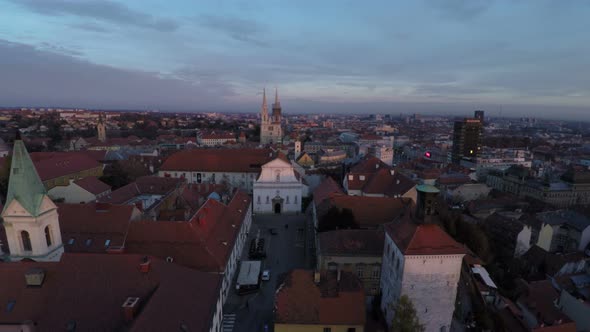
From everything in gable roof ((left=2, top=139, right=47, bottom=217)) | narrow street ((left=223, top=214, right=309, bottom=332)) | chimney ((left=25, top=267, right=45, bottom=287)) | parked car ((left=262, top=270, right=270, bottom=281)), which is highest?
gable roof ((left=2, top=139, right=47, bottom=217))

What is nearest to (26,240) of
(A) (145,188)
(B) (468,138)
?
(A) (145,188)

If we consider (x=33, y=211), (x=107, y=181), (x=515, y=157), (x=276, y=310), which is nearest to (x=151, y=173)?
(x=107, y=181)

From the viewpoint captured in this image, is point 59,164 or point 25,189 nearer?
point 25,189

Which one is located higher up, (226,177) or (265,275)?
(226,177)

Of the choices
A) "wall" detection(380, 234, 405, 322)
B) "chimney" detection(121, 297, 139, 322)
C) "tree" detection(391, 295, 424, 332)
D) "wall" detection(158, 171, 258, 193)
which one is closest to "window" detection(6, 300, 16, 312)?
"chimney" detection(121, 297, 139, 322)

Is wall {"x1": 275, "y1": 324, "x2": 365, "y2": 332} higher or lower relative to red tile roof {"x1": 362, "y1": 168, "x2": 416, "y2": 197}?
lower

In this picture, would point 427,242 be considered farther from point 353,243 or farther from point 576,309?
point 576,309

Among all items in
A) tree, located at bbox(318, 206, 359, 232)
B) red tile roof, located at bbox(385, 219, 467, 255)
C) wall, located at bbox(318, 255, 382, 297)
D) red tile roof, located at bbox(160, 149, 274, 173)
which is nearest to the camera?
red tile roof, located at bbox(385, 219, 467, 255)

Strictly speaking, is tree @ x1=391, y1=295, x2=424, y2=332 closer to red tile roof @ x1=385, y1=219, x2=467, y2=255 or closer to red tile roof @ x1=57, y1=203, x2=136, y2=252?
red tile roof @ x1=385, y1=219, x2=467, y2=255

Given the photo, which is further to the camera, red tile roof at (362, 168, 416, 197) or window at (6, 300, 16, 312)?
red tile roof at (362, 168, 416, 197)
